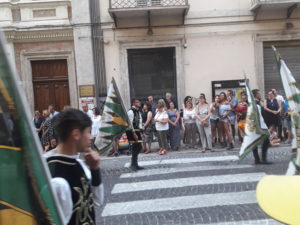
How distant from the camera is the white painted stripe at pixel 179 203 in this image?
18.0 ft

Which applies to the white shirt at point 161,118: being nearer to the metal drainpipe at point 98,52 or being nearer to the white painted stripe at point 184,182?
the metal drainpipe at point 98,52

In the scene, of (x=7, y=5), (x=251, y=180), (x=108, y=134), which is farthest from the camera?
(x=7, y=5)

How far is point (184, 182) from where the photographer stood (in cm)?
702

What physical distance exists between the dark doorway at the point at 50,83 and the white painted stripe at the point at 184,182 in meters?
8.97

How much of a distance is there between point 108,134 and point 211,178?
2428mm

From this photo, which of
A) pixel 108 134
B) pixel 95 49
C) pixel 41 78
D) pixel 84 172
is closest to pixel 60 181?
pixel 84 172

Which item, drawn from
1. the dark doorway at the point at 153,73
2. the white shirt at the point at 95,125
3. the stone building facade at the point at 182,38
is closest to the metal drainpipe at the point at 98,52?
the stone building facade at the point at 182,38

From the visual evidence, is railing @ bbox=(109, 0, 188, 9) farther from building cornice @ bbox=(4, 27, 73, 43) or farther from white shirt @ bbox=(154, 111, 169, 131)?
white shirt @ bbox=(154, 111, 169, 131)

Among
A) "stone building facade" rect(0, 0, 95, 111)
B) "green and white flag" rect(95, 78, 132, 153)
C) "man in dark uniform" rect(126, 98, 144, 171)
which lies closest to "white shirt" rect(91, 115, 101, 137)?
"man in dark uniform" rect(126, 98, 144, 171)

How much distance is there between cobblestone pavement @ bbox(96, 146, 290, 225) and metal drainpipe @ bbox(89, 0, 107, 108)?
5.11 metres

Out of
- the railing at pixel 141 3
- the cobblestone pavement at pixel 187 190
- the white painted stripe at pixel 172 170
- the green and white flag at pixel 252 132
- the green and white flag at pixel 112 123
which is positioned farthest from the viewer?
the railing at pixel 141 3

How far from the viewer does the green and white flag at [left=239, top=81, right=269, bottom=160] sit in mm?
8367

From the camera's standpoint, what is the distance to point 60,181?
6.87 feet

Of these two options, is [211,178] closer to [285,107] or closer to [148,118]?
[148,118]
